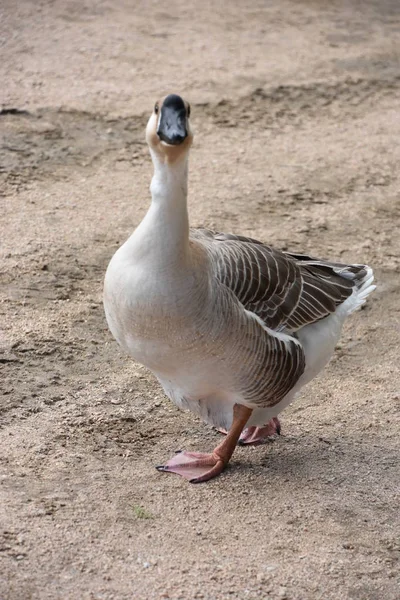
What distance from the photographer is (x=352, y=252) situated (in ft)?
22.3

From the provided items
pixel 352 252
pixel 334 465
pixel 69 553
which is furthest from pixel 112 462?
pixel 352 252

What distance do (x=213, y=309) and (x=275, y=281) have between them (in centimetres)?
61

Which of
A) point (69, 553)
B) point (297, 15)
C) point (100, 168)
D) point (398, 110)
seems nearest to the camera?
point (69, 553)

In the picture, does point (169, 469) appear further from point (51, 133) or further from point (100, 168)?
point (51, 133)

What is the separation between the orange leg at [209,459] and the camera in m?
4.46

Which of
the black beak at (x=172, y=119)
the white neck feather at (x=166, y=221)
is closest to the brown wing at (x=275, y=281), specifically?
the white neck feather at (x=166, y=221)

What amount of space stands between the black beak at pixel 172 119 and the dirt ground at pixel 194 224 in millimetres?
1726

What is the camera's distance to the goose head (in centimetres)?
349

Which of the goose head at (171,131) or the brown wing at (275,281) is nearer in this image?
the goose head at (171,131)

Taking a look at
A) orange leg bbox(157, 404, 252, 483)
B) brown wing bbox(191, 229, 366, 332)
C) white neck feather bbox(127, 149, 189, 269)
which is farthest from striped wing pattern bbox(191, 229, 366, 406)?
white neck feather bbox(127, 149, 189, 269)

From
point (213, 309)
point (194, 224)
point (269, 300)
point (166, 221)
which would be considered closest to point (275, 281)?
point (269, 300)

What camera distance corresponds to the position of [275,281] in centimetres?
445

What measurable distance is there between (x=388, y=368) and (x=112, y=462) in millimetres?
1976

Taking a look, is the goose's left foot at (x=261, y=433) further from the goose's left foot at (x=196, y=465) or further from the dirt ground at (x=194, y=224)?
the goose's left foot at (x=196, y=465)
